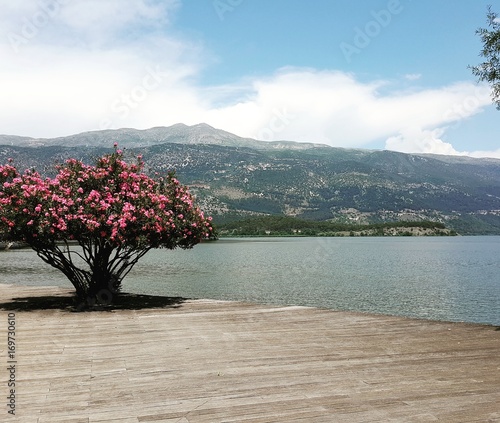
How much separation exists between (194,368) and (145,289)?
96.4 ft

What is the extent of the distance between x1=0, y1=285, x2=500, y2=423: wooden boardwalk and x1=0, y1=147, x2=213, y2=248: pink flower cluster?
2.26m

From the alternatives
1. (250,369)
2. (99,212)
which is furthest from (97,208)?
(250,369)

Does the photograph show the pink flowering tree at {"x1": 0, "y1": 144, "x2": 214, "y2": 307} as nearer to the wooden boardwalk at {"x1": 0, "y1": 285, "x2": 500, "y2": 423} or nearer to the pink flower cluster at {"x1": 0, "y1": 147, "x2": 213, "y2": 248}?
the pink flower cluster at {"x1": 0, "y1": 147, "x2": 213, "y2": 248}

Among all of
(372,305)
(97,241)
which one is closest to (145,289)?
(372,305)

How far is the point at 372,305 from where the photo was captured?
97.6ft

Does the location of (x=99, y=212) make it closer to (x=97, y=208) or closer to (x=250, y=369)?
(x=97, y=208)

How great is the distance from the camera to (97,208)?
12086 mm

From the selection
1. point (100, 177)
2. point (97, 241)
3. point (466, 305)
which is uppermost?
point (100, 177)

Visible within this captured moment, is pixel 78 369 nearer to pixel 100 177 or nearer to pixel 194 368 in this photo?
pixel 194 368

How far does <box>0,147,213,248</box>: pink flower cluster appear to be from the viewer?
1196 centimetres

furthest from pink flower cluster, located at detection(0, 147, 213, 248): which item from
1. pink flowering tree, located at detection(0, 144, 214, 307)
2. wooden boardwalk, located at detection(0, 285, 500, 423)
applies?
wooden boardwalk, located at detection(0, 285, 500, 423)

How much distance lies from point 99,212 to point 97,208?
0.17 metres

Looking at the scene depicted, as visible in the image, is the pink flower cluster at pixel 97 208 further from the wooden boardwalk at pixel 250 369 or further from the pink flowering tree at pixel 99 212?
the wooden boardwalk at pixel 250 369

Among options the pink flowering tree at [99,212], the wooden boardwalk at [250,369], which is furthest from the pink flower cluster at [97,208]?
the wooden boardwalk at [250,369]
